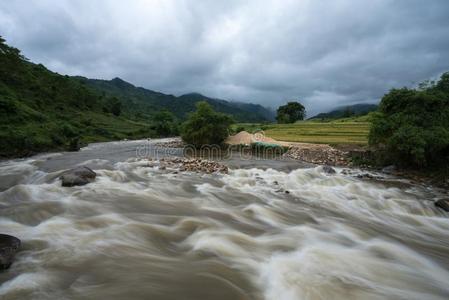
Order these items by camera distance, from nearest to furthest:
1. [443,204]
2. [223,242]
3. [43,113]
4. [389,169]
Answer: [223,242], [443,204], [389,169], [43,113]

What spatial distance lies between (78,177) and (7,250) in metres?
6.62

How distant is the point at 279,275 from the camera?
494 cm

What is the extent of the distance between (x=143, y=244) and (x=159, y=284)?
1830mm

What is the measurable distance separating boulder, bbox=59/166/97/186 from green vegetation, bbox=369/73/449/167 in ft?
52.7

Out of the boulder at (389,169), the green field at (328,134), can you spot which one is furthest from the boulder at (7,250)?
the green field at (328,134)

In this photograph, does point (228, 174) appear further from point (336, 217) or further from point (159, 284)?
point (159, 284)

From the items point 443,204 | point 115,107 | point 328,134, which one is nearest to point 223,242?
point 443,204

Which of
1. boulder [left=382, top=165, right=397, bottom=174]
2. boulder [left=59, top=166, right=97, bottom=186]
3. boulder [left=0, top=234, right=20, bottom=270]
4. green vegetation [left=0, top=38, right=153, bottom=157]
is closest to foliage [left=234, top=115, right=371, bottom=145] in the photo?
boulder [left=382, top=165, right=397, bottom=174]

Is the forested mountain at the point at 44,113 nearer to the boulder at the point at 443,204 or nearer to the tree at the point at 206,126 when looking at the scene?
the tree at the point at 206,126

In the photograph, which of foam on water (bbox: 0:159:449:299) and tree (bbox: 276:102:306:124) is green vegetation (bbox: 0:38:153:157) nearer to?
foam on water (bbox: 0:159:449:299)

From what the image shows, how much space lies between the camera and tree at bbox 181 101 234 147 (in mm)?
28688

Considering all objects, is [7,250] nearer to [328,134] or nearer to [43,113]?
[328,134]

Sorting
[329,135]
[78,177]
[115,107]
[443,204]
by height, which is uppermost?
[115,107]

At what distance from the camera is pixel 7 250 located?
4.79 m
